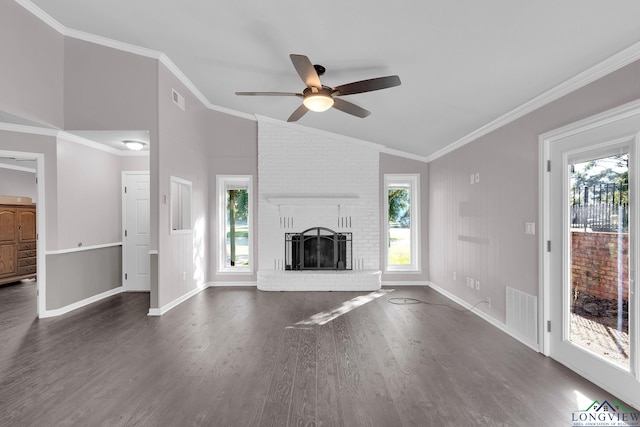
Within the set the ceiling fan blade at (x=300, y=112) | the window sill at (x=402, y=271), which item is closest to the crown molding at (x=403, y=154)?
the window sill at (x=402, y=271)

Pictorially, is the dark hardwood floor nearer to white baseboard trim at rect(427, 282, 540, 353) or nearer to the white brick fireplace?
white baseboard trim at rect(427, 282, 540, 353)

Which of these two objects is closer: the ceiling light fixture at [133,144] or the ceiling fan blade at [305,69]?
the ceiling fan blade at [305,69]

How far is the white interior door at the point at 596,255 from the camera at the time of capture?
84.6 inches

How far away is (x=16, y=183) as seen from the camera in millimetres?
6484

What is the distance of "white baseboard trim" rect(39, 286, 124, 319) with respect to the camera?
406cm

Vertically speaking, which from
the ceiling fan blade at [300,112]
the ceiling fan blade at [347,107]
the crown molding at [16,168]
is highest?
the ceiling fan blade at [300,112]

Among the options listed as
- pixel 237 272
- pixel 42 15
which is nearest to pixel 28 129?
pixel 42 15

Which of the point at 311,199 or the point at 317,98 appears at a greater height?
the point at 317,98

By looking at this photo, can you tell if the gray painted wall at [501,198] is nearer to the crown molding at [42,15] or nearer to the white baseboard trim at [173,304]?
the white baseboard trim at [173,304]

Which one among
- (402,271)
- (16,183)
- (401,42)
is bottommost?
(402,271)

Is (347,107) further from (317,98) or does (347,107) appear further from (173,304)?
(173,304)

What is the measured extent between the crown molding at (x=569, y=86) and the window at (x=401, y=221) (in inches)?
78.4

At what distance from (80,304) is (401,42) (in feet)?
17.1

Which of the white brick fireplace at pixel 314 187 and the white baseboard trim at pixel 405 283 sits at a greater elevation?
the white brick fireplace at pixel 314 187
